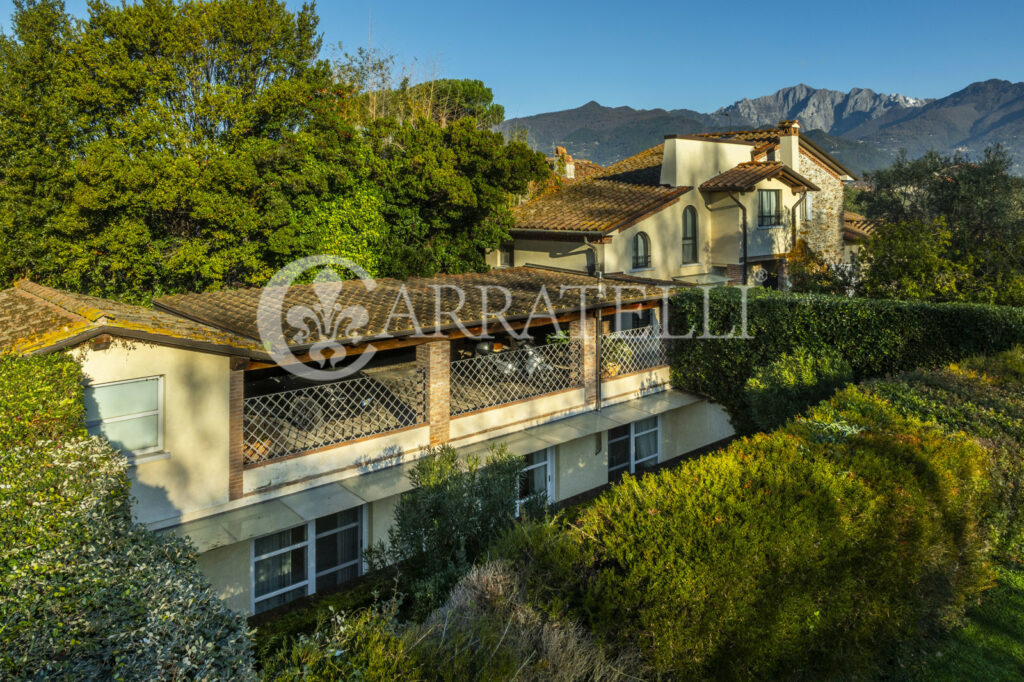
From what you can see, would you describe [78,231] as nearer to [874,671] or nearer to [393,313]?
[393,313]

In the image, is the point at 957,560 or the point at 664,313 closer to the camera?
the point at 957,560

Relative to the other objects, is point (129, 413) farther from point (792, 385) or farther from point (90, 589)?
point (792, 385)

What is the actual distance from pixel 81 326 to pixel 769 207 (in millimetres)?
22610

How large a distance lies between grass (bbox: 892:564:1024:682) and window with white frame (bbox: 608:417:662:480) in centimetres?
911

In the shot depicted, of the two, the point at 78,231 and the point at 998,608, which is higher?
the point at 78,231

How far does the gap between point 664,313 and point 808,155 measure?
58.6ft

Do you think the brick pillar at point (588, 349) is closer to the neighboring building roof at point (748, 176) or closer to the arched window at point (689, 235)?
the arched window at point (689, 235)

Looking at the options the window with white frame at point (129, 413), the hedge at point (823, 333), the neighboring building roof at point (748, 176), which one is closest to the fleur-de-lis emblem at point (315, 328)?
the window with white frame at point (129, 413)

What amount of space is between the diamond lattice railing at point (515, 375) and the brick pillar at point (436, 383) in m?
0.65

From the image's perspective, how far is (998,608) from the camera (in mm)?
6996

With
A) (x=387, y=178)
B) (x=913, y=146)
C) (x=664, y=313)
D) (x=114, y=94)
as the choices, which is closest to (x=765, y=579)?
(x=664, y=313)

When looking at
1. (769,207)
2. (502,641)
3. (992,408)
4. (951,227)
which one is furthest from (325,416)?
(951,227)

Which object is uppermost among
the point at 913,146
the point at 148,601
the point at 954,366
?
the point at 913,146

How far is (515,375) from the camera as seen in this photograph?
14609 millimetres
